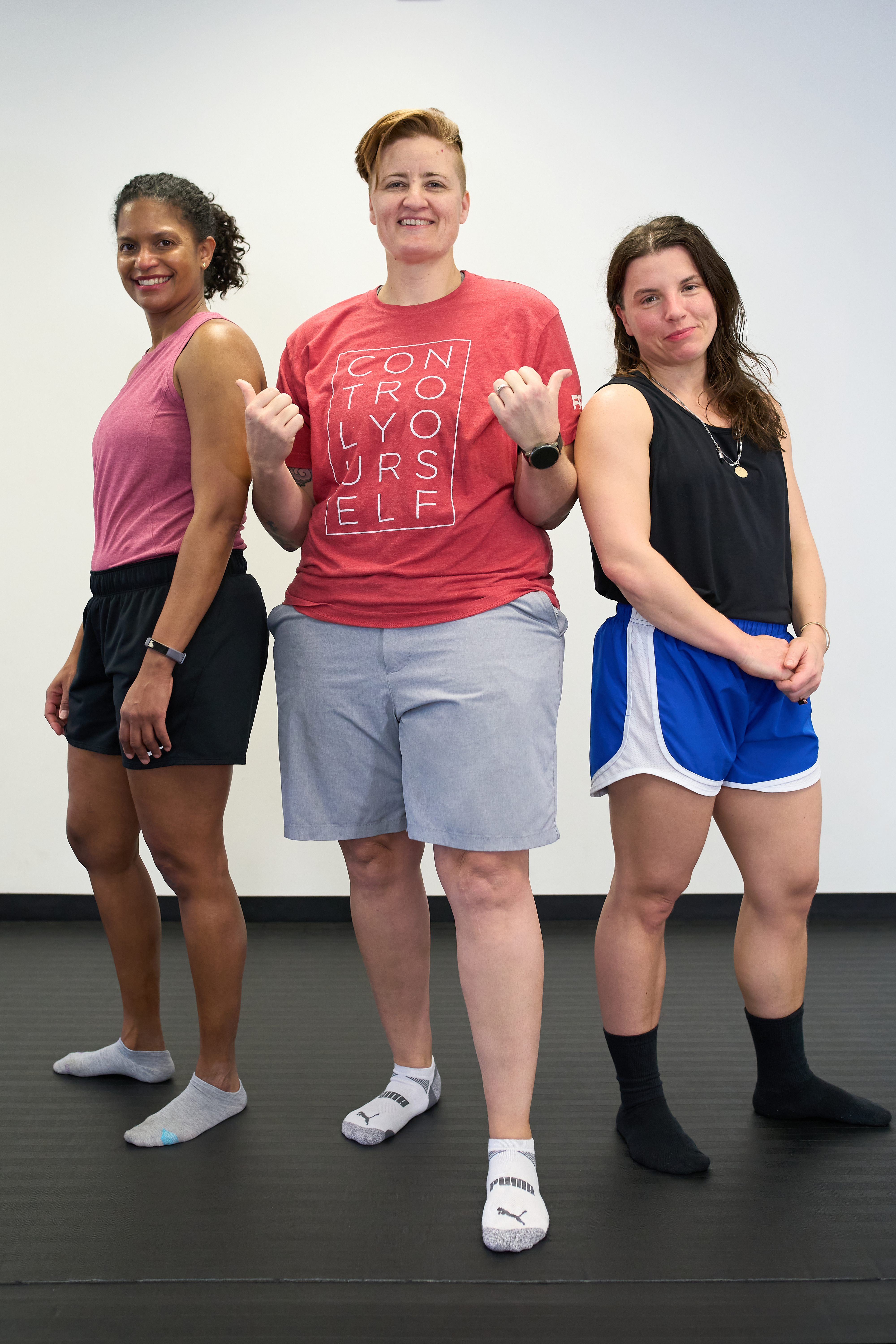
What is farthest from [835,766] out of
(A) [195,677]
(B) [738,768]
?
(A) [195,677]

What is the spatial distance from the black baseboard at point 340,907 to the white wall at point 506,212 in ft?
0.11

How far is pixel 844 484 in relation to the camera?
274cm

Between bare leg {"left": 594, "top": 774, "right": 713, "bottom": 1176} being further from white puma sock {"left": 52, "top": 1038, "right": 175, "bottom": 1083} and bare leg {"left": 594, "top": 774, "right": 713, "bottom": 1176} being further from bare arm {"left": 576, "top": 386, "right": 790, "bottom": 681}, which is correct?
white puma sock {"left": 52, "top": 1038, "right": 175, "bottom": 1083}

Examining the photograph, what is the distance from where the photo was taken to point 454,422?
1314 mm

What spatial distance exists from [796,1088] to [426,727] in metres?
0.84

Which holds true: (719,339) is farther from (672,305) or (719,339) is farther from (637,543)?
(637,543)

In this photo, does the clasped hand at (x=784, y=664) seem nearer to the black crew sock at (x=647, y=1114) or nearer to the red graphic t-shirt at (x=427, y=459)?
the red graphic t-shirt at (x=427, y=459)

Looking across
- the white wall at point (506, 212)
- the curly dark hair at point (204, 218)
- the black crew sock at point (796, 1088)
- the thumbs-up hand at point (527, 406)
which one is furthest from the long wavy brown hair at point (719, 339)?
the white wall at point (506, 212)

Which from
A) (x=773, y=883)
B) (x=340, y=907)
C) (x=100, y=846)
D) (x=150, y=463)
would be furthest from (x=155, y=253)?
(x=340, y=907)

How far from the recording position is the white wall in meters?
2.64

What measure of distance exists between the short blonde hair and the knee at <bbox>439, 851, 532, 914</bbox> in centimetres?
95

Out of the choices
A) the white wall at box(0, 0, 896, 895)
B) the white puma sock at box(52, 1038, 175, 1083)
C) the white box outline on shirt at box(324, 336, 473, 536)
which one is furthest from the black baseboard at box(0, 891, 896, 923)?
the white box outline on shirt at box(324, 336, 473, 536)

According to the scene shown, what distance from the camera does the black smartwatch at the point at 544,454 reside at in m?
1.23

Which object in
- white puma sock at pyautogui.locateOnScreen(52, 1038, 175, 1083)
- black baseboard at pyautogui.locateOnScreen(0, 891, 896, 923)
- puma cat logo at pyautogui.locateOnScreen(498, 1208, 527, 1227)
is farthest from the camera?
black baseboard at pyautogui.locateOnScreen(0, 891, 896, 923)
